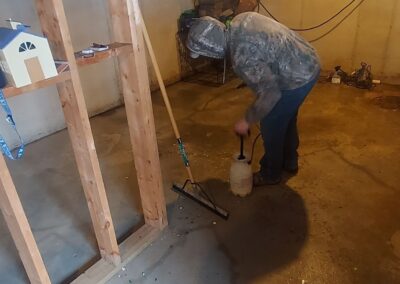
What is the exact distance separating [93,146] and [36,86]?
371 mm

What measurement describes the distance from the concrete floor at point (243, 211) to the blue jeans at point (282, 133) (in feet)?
0.44

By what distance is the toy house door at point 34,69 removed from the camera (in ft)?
3.89

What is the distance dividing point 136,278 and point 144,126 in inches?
30.7

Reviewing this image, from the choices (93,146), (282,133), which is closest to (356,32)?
(282,133)

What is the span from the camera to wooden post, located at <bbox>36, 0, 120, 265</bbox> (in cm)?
128

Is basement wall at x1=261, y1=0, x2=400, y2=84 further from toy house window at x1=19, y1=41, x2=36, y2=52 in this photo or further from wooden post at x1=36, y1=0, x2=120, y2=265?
toy house window at x1=19, y1=41, x2=36, y2=52

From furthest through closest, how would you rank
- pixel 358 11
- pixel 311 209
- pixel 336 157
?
pixel 358 11, pixel 336 157, pixel 311 209

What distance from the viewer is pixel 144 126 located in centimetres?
178

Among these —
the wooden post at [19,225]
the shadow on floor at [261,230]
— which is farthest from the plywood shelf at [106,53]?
the shadow on floor at [261,230]

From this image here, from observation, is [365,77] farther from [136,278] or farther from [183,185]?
[136,278]

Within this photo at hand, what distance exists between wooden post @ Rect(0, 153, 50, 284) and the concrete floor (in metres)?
0.39

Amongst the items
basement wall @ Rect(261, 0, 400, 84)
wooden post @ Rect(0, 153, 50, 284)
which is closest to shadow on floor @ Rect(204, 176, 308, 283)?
wooden post @ Rect(0, 153, 50, 284)

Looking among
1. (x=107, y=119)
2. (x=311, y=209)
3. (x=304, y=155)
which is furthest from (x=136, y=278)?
(x=107, y=119)

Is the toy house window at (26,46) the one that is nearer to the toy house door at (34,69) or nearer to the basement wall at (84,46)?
the toy house door at (34,69)
